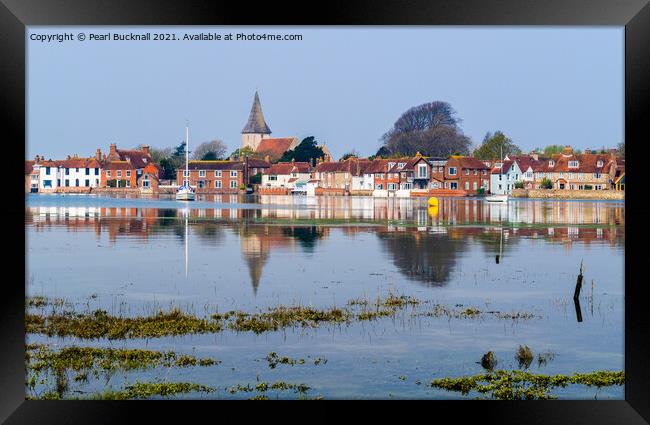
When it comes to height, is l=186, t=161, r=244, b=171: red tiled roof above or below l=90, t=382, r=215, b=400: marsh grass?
above

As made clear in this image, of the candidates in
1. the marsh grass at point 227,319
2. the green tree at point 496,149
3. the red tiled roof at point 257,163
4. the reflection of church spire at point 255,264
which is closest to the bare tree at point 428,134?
the green tree at point 496,149

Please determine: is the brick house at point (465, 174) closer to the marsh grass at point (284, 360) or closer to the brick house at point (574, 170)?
the brick house at point (574, 170)

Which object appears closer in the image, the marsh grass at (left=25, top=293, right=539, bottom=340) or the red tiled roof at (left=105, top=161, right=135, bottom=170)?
the marsh grass at (left=25, top=293, right=539, bottom=340)

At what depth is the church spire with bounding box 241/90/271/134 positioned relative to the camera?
158250mm

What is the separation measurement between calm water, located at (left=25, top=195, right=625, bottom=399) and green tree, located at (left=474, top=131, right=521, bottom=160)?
59.0 meters

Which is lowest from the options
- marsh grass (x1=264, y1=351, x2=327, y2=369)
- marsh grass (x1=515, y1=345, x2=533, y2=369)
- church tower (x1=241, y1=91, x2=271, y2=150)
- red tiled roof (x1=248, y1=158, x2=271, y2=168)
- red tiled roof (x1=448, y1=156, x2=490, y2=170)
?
marsh grass (x1=515, y1=345, x2=533, y2=369)

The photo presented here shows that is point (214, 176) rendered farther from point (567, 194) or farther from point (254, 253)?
point (254, 253)

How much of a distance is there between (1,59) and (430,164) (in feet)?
308

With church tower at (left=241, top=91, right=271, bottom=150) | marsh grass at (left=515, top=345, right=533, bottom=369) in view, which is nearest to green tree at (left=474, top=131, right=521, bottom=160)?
church tower at (left=241, top=91, right=271, bottom=150)

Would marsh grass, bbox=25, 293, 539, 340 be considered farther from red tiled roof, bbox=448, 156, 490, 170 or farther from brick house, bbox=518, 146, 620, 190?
red tiled roof, bbox=448, 156, 490, 170

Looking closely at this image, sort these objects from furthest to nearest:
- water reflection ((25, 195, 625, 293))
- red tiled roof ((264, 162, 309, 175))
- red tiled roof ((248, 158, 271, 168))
→ red tiled roof ((248, 158, 271, 168)) < red tiled roof ((264, 162, 309, 175)) < water reflection ((25, 195, 625, 293))

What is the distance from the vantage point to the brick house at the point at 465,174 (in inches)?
3974

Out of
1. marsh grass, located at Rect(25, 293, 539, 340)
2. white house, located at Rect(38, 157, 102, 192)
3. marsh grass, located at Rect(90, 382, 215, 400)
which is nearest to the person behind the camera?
marsh grass, located at Rect(90, 382, 215, 400)
